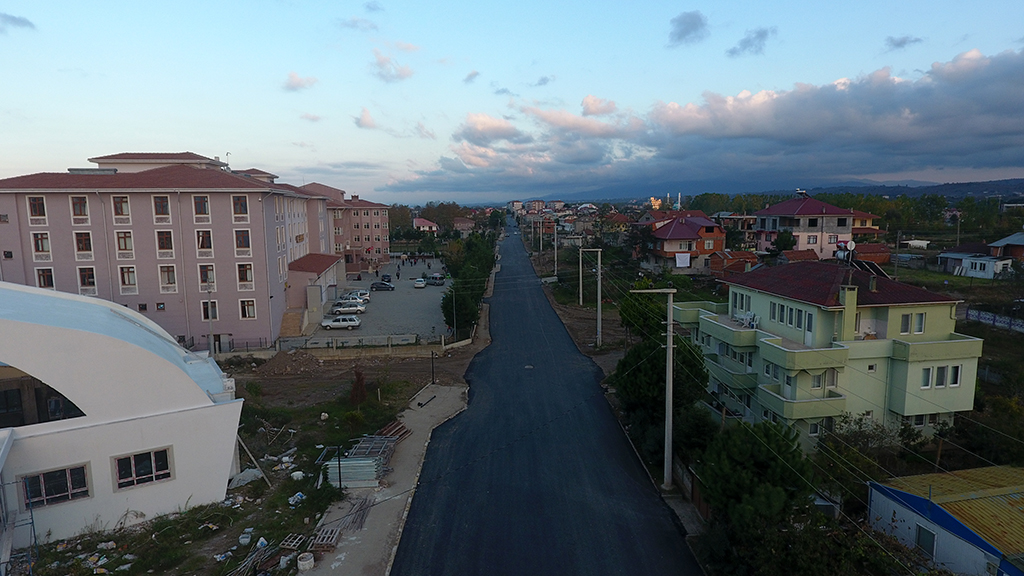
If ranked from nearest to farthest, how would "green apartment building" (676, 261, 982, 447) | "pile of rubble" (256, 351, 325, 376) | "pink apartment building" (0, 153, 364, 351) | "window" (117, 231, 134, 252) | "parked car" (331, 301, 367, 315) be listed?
"green apartment building" (676, 261, 982, 447) < "pile of rubble" (256, 351, 325, 376) < "pink apartment building" (0, 153, 364, 351) < "window" (117, 231, 134, 252) < "parked car" (331, 301, 367, 315)

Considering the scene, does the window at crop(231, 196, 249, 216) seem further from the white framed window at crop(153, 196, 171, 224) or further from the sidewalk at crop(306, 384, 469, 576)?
the sidewalk at crop(306, 384, 469, 576)

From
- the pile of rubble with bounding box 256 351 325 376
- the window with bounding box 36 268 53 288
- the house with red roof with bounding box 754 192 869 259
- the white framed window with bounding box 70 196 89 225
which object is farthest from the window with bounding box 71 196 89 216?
the house with red roof with bounding box 754 192 869 259

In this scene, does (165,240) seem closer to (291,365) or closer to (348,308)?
(291,365)

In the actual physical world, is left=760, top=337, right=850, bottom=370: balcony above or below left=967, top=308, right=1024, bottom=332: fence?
above

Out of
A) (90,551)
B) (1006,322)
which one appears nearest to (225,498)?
(90,551)

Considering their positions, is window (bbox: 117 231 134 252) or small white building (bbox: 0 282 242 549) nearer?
small white building (bbox: 0 282 242 549)

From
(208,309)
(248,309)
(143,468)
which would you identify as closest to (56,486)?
(143,468)

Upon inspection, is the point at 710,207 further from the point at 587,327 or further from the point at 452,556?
the point at 452,556

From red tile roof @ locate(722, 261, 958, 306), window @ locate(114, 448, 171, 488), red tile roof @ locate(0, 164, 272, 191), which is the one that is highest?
red tile roof @ locate(0, 164, 272, 191)
